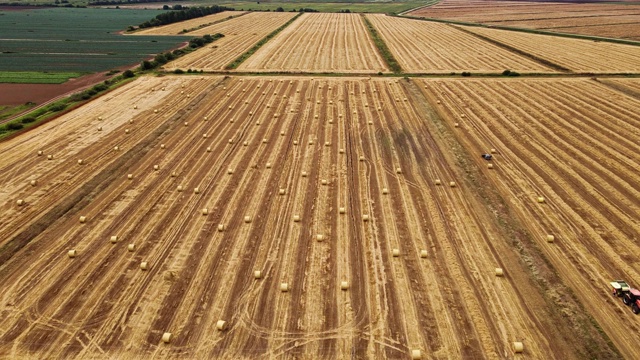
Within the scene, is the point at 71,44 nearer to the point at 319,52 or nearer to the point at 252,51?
the point at 252,51

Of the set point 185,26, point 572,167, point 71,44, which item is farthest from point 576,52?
point 71,44

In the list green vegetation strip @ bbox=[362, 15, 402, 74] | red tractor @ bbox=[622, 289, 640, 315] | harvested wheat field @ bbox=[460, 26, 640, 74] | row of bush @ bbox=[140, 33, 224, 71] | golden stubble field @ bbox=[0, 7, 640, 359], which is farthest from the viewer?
green vegetation strip @ bbox=[362, 15, 402, 74]

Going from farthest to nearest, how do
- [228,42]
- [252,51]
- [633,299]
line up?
[228,42] < [252,51] < [633,299]

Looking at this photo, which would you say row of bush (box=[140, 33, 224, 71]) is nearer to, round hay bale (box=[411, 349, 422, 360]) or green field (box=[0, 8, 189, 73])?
green field (box=[0, 8, 189, 73])

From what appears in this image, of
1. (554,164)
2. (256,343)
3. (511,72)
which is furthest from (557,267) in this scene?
(511,72)

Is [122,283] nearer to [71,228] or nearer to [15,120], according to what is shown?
[71,228]

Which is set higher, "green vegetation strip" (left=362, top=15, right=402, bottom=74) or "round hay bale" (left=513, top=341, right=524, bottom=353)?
"green vegetation strip" (left=362, top=15, right=402, bottom=74)

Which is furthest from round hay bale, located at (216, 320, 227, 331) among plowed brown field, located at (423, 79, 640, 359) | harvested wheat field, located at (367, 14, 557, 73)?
harvested wheat field, located at (367, 14, 557, 73)
